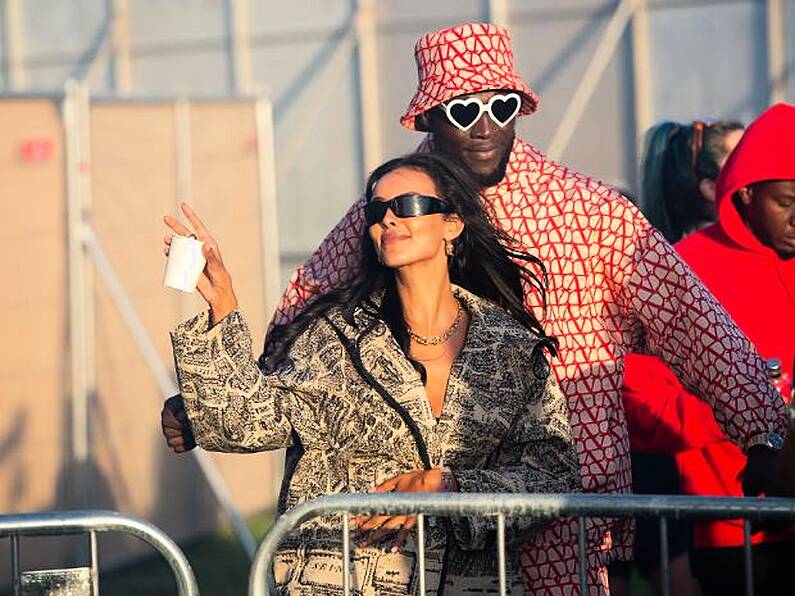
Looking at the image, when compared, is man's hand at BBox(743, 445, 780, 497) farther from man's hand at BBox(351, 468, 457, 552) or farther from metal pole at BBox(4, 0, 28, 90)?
metal pole at BBox(4, 0, 28, 90)

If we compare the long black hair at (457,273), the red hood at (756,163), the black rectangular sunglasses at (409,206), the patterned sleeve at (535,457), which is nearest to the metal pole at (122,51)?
the red hood at (756,163)

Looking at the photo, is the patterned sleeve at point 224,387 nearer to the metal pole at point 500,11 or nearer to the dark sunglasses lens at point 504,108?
the dark sunglasses lens at point 504,108

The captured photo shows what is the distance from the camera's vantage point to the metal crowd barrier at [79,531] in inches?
117

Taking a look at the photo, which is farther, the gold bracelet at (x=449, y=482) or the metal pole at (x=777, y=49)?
the metal pole at (x=777, y=49)

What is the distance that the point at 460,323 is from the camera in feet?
11.3

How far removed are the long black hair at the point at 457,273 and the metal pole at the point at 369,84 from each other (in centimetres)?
816

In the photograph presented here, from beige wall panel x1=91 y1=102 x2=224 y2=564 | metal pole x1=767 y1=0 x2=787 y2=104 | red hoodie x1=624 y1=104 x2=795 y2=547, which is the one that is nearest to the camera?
red hoodie x1=624 y1=104 x2=795 y2=547

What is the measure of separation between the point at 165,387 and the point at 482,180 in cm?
454

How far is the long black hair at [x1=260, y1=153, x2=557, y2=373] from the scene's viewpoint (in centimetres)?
343

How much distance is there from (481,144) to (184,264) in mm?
Result: 821

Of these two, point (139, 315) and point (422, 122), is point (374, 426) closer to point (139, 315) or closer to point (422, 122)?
point (422, 122)

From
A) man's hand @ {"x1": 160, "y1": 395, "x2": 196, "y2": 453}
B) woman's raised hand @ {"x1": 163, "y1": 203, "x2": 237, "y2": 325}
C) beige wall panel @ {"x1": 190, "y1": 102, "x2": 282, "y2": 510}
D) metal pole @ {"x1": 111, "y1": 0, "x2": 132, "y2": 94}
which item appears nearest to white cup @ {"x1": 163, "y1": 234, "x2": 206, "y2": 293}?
woman's raised hand @ {"x1": 163, "y1": 203, "x2": 237, "y2": 325}

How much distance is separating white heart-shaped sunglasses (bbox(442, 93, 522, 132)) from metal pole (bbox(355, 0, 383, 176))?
803cm

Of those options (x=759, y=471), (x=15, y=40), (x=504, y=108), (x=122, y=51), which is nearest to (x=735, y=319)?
(x=759, y=471)
